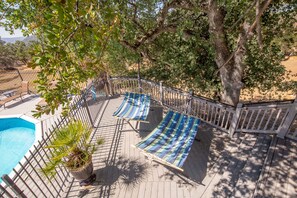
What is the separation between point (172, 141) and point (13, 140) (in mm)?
7532

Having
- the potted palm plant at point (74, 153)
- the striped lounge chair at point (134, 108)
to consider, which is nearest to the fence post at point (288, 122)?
the striped lounge chair at point (134, 108)

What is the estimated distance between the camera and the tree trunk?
401 cm

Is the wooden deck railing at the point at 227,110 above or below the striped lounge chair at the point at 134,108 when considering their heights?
above

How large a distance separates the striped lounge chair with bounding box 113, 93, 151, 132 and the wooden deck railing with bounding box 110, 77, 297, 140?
848 millimetres

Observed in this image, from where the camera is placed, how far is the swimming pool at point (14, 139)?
6037mm

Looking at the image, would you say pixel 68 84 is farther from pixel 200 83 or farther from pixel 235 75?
pixel 200 83

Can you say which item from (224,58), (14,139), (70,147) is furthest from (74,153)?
(14,139)

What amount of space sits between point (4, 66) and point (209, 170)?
1489 inches

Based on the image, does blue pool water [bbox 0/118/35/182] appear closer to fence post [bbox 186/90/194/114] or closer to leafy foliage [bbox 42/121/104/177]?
leafy foliage [bbox 42/121/104/177]

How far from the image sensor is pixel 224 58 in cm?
477

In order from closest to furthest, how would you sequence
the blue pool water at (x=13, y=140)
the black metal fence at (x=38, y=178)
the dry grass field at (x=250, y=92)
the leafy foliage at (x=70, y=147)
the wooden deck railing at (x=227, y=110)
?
the black metal fence at (x=38, y=178)
the leafy foliage at (x=70, y=147)
the wooden deck railing at (x=227, y=110)
the blue pool water at (x=13, y=140)
the dry grass field at (x=250, y=92)

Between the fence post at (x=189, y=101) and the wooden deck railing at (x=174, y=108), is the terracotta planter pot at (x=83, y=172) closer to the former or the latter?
the wooden deck railing at (x=174, y=108)

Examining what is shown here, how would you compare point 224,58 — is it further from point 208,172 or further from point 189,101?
point 208,172

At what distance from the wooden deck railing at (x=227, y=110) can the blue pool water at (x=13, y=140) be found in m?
4.30
